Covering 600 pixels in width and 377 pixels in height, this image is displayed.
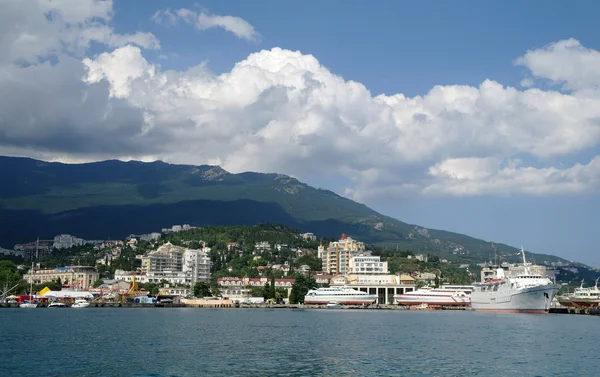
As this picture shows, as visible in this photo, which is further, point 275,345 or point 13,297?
point 13,297

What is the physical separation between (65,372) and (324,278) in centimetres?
15487

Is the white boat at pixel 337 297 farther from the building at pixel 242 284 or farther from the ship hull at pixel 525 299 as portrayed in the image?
the ship hull at pixel 525 299

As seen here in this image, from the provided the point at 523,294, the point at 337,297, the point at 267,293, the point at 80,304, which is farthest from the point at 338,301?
the point at 80,304

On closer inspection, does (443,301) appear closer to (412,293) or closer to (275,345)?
(412,293)

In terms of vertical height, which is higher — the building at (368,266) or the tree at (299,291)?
the building at (368,266)

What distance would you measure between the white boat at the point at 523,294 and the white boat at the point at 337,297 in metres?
37.3

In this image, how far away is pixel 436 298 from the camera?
521ft

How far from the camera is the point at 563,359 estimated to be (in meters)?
44.7

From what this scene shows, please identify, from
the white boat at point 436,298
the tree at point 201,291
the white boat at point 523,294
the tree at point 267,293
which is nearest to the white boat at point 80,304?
the tree at point 201,291

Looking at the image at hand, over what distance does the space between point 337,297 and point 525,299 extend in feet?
173

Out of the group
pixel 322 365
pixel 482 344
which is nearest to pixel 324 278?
pixel 482 344

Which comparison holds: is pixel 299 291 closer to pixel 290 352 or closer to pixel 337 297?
pixel 337 297

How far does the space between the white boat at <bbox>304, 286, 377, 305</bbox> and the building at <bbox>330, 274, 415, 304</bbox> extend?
12.8 metres

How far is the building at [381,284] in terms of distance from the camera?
17550 centimetres
